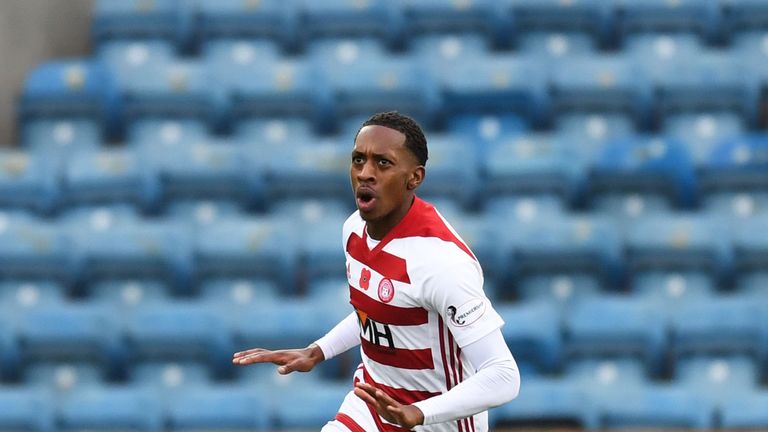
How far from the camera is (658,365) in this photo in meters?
6.23

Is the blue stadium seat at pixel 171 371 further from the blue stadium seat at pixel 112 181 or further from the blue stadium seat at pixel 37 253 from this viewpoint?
the blue stadium seat at pixel 112 181

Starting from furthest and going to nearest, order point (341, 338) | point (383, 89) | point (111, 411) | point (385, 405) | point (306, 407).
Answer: point (383, 89)
point (111, 411)
point (306, 407)
point (341, 338)
point (385, 405)

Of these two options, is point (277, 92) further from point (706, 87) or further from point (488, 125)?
point (706, 87)

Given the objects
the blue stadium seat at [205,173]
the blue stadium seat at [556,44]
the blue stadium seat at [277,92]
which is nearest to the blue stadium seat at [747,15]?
the blue stadium seat at [556,44]

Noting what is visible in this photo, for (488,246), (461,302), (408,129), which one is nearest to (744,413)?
(488,246)

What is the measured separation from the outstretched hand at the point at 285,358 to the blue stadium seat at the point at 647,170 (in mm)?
3783

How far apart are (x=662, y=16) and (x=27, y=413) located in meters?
4.81

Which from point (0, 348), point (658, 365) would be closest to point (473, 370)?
point (658, 365)

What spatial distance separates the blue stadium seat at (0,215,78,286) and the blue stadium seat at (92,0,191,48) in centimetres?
182

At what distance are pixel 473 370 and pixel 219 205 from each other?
13.1 ft

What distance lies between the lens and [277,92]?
7273mm

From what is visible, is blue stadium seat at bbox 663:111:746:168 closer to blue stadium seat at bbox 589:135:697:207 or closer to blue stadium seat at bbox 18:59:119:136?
blue stadium seat at bbox 589:135:697:207

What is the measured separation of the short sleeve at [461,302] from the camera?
294cm

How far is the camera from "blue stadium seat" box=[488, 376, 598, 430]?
5.65 m
